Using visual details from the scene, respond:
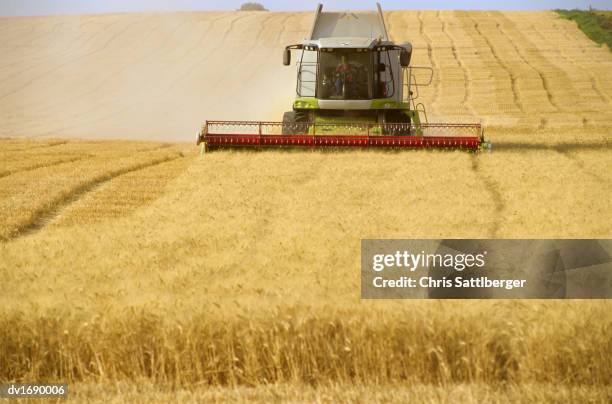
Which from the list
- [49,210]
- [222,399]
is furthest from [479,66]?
[222,399]

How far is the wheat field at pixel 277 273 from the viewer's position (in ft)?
19.4

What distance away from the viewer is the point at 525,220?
10008 mm

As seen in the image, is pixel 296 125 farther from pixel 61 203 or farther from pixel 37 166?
pixel 61 203

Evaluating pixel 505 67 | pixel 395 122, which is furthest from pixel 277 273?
pixel 505 67

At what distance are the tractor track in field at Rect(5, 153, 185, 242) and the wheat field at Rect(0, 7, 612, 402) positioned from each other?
47mm

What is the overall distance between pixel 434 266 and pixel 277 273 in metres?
1.26

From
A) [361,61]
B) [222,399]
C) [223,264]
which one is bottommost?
[222,399]

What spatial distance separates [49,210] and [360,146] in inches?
237

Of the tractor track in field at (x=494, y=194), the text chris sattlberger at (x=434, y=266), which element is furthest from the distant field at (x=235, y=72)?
the text chris sattlberger at (x=434, y=266)

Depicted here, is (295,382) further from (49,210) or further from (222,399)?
(49,210)

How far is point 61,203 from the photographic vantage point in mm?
12883

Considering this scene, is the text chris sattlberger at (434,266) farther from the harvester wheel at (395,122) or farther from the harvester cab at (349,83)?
the harvester cab at (349,83)

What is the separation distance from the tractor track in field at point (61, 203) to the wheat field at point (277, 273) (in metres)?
0.05

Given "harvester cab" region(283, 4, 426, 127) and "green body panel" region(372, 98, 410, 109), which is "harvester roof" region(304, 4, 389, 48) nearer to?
"harvester cab" region(283, 4, 426, 127)
